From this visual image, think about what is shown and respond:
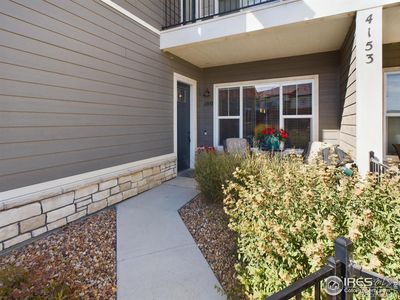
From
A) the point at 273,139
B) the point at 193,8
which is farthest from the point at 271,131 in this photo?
the point at 193,8

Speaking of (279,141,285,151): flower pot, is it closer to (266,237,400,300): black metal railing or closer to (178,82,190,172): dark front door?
(178,82,190,172): dark front door

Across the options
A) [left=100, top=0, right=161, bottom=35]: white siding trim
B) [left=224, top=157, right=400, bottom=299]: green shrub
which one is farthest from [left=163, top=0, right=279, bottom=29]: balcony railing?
[left=224, top=157, right=400, bottom=299]: green shrub

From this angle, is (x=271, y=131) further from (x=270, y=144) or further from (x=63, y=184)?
(x=63, y=184)

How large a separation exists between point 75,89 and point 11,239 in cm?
200

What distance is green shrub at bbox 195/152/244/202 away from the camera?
3779 mm

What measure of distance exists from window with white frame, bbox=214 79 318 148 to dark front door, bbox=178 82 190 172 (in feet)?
2.99

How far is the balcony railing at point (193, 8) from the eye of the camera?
5.58 m

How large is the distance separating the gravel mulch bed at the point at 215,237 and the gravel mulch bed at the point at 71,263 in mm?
968

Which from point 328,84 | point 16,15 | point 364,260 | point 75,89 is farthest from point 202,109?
point 364,260

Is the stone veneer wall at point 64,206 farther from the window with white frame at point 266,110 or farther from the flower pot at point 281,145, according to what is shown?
the flower pot at point 281,145

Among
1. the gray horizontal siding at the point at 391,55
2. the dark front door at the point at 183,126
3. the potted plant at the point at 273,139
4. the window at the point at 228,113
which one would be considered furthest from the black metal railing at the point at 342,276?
the window at the point at 228,113

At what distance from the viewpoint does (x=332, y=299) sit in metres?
1.12

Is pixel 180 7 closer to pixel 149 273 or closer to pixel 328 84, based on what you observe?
pixel 328 84

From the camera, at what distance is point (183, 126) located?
6441mm
